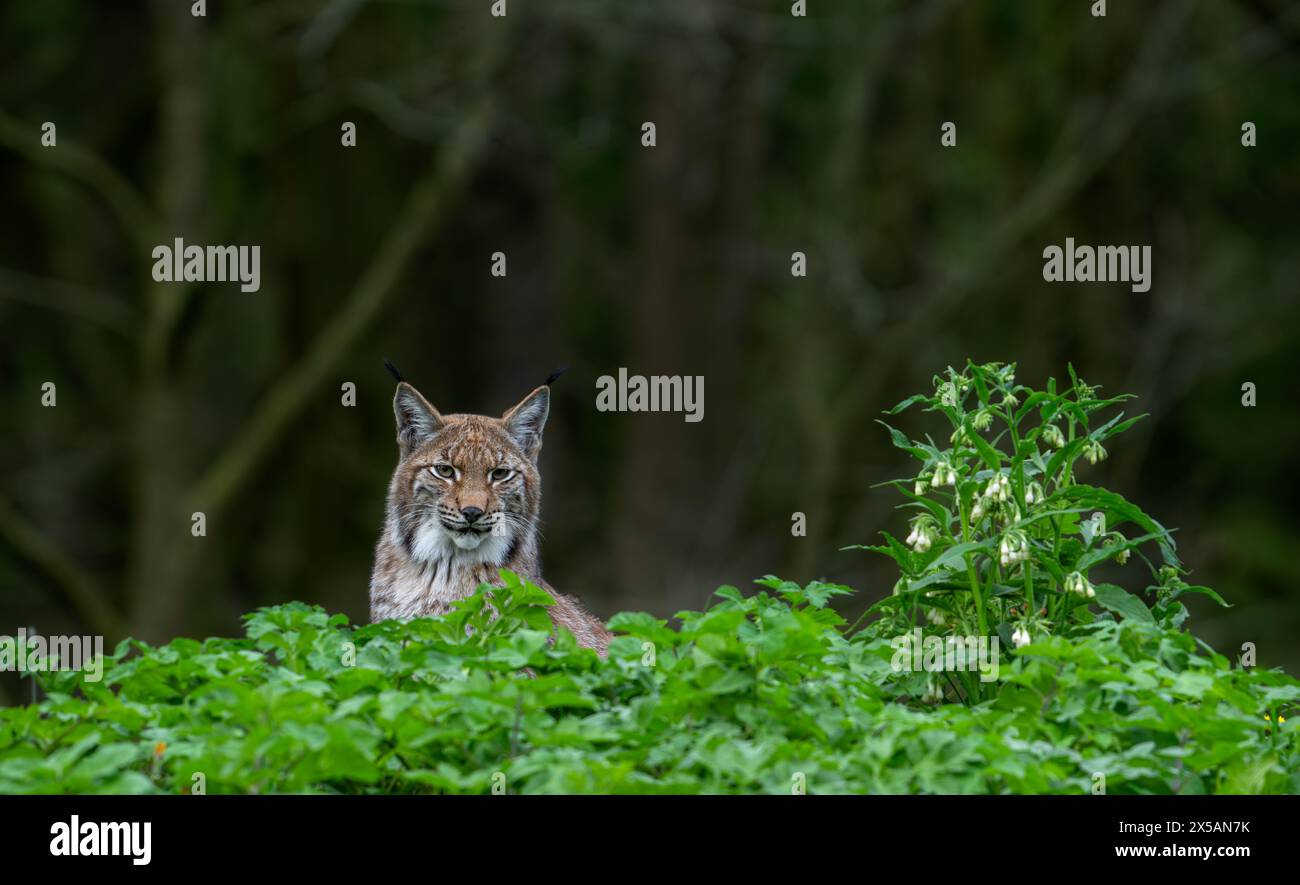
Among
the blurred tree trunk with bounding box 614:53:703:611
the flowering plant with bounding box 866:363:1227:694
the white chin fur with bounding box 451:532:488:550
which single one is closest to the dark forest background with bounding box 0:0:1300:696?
the blurred tree trunk with bounding box 614:53:703:611

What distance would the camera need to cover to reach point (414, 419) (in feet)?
30.1

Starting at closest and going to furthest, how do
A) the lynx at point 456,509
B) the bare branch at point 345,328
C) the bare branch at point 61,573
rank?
the lynx at point 456,509 < the bare branch at point 61,573 < the bare branch at point 345,328

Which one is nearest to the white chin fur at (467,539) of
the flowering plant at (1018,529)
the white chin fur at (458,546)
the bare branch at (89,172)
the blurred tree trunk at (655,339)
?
the white chin fur at (458,546)

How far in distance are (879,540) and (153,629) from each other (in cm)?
810

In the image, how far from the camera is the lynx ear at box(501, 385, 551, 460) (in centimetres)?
916

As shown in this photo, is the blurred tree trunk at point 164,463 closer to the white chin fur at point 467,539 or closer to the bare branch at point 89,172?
the bare branch at point 89,172

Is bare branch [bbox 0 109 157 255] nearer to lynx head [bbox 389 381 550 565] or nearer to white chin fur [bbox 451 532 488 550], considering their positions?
lynx head [bbox 389 381 550 565]

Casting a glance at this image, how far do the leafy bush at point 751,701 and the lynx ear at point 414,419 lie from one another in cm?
271

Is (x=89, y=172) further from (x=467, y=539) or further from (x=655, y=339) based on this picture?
(x=467, y=539)

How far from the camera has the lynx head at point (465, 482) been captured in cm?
887

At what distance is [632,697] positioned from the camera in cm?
565

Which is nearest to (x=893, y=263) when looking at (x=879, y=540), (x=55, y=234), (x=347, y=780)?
(x=879, y=540)

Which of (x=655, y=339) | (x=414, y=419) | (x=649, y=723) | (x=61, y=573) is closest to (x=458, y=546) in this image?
(x=414, y=419)

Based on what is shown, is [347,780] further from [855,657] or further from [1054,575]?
[1054,575]
